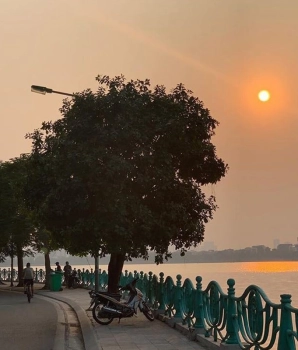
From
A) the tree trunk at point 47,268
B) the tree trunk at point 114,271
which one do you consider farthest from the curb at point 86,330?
the tree trunk at point 47,268

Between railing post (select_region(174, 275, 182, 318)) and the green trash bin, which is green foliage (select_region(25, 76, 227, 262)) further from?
the green trash bin

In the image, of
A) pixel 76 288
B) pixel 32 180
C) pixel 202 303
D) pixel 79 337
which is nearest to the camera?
pixel 202 303

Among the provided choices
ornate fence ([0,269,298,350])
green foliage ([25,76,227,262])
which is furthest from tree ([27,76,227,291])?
ornate fence ([0,269,298,350])

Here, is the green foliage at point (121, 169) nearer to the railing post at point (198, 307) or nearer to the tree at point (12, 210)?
the railing post at point (198, 307)

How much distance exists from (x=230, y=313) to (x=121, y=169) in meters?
7.06

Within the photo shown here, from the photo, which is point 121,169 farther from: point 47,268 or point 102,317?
point 47,268

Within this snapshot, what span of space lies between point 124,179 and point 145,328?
393cm

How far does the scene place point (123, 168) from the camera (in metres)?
18.1

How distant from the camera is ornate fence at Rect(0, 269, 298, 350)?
8.91m

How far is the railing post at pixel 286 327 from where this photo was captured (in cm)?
870

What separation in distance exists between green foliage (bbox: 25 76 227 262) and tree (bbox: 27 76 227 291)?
27 mm

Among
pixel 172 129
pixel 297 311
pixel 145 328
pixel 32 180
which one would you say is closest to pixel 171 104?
pixel 172 129

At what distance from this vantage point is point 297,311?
330 inches

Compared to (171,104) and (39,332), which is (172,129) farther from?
(39,332)
